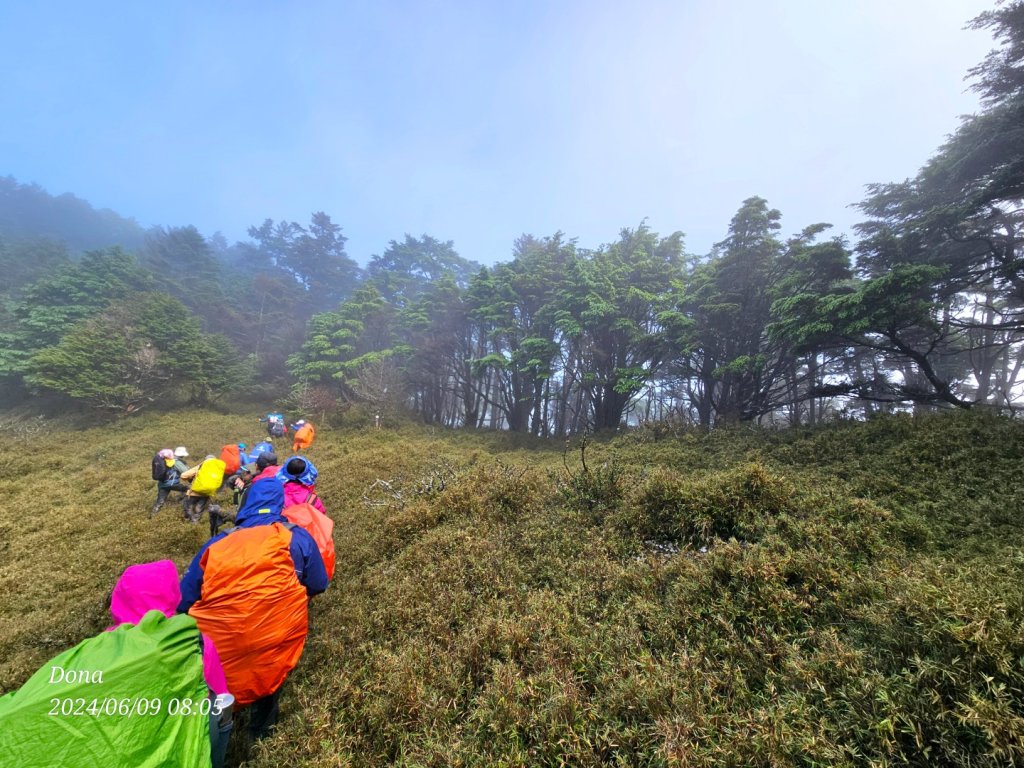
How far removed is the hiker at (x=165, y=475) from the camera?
7652 millimetres

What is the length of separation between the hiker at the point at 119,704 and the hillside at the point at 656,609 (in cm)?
120

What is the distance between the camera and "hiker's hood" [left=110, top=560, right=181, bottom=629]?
2.83m

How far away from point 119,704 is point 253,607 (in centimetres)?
113

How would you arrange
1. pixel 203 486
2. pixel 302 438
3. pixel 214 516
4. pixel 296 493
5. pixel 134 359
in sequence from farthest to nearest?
pixel 134 359, pixel 302 438, pixel 203 486, pixel 214 516, pixel 296 493

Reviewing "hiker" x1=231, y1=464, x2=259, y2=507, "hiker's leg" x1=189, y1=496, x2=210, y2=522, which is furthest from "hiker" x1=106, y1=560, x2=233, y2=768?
"hiker's leg" x1=189, y1=496, x2=210, y2=522

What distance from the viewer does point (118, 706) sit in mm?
1674

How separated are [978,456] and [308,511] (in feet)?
31.4

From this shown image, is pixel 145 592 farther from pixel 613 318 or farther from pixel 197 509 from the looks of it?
pixel 613 318

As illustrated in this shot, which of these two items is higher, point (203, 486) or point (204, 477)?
point (204, 477)

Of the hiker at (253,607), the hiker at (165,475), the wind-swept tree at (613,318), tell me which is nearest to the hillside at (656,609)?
the hiker at (253,607)

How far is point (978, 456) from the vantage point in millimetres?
5551

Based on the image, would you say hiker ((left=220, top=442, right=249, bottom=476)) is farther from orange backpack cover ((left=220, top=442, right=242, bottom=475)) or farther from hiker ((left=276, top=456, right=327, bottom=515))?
hiker ((left=276, top=456, right=327, bottom=515))

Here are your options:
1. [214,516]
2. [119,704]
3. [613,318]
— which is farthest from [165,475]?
[613,318]

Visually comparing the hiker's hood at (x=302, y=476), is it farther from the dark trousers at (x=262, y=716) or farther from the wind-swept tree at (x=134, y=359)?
the wind-swept tree at (x=134, y=359)
